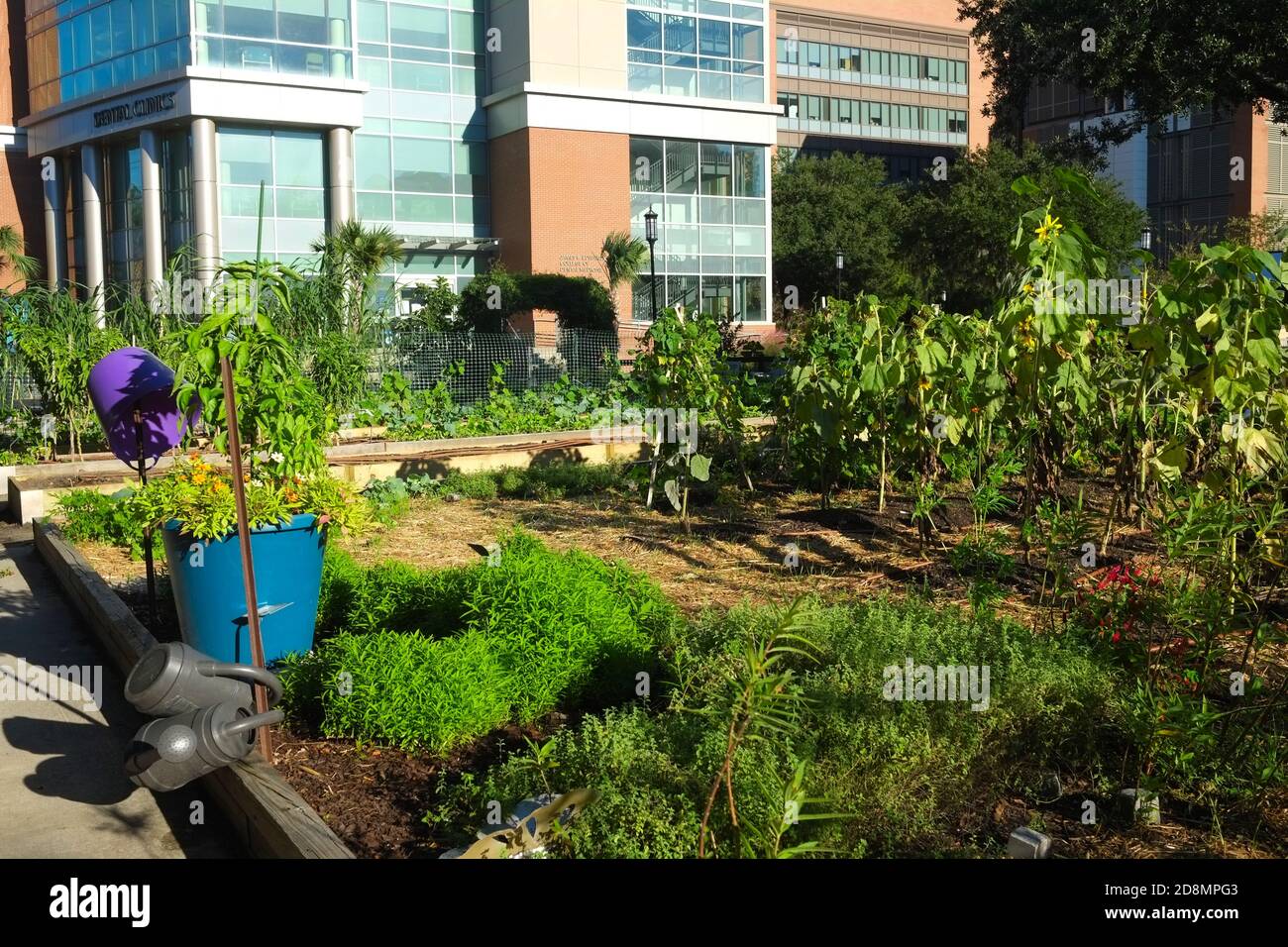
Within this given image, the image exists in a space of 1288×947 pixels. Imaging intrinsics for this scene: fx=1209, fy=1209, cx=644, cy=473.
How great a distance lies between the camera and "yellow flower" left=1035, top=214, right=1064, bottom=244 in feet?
20.0

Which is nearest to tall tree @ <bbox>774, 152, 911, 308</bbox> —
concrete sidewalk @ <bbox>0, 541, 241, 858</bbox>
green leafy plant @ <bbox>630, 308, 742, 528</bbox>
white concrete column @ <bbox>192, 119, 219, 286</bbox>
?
white concrete column @ <bbox>192, 119, 219, 286</bbox>

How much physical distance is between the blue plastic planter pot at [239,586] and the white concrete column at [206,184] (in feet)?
91.2

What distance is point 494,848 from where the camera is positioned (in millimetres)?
3109

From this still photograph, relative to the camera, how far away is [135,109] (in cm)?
3241

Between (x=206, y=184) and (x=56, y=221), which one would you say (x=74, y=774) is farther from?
(x=56, y=221)

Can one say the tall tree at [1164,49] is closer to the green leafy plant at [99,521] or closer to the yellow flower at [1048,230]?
the yellow flower at [1048,230]

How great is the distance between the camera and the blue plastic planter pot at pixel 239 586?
5.35 metres

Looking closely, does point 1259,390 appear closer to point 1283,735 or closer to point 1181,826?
point 1283,735

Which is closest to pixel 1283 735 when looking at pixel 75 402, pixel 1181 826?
pixel 1181 826

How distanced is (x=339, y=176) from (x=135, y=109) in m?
5.59

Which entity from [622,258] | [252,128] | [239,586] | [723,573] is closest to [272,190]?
[252,128]

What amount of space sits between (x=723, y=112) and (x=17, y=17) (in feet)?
76.7

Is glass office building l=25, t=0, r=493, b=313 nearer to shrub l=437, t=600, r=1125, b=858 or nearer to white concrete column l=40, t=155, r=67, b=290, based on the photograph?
white concrete column l=40, t=155, r=67, b=290

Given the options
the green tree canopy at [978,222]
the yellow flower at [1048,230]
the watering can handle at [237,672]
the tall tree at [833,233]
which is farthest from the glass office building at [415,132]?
the watering can handle at [237,672]
